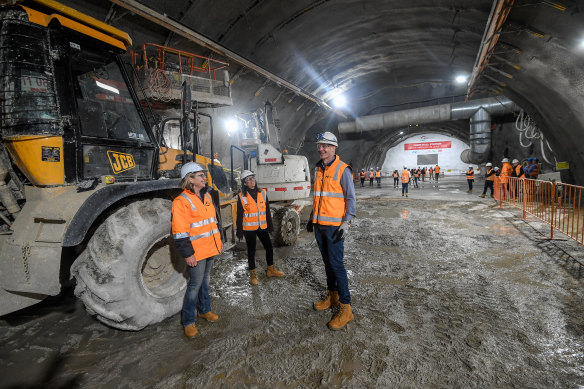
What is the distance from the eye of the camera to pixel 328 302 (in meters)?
3.35

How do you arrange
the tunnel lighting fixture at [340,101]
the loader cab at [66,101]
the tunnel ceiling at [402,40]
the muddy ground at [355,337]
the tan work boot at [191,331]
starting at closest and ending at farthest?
the muddy ground at [355,337]
the loader cab at [66,101]
the tan work boot at [191,331]
the tunnel ceiling at [402,40]
the tunnel lighting fixture at [340,101]

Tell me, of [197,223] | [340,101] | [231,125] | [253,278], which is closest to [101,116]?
[197,223]

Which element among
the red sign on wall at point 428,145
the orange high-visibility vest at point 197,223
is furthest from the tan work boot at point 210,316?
the red sign on wall at point 428,145

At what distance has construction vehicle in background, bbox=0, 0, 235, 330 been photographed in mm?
2371

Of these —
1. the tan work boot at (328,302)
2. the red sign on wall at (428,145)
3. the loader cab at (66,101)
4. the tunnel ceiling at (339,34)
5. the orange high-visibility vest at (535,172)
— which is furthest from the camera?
the red sign on wall at (428,145)

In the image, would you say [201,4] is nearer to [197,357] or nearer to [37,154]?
[37,154]

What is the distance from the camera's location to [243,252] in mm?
5727

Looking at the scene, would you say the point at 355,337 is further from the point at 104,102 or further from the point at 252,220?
the point at 104,102

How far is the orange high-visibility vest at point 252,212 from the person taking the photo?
420cm

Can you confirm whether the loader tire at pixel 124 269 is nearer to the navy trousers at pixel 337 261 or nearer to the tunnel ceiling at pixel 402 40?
the navy trousers at pixel 337 261

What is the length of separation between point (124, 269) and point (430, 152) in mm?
39360

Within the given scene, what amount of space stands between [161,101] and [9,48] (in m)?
4.02

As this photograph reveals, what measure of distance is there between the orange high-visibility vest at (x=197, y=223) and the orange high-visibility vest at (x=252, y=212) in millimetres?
1154

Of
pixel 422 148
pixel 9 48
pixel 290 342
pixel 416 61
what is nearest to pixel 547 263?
pixel 290 342
